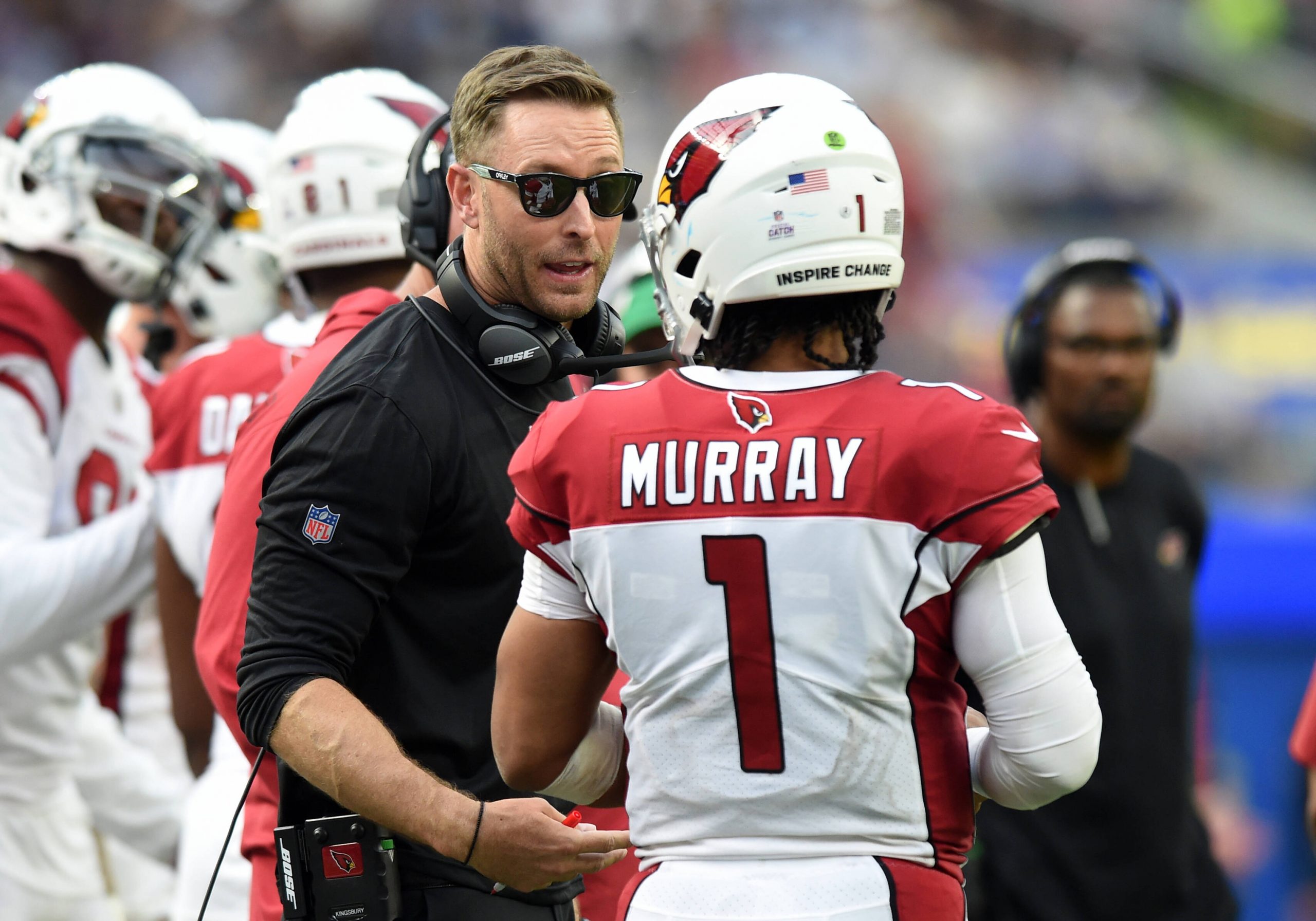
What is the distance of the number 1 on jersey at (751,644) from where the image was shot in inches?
81.2

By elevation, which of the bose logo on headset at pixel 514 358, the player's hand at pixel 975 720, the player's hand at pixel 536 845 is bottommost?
the player's hand at pixel 536 845

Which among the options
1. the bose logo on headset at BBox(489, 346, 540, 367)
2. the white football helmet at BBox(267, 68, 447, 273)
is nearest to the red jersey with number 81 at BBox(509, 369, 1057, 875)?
the bose logo on headset at BBox(489, 346, 540, 367)

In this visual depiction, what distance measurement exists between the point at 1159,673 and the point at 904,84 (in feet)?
40.5

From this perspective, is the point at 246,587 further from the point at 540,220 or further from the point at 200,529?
the point at 200,529

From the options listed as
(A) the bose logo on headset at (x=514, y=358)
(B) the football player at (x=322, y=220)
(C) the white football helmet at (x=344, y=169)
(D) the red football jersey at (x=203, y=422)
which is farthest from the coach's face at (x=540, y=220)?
(D) the red football jersey at (x=203, y=422)

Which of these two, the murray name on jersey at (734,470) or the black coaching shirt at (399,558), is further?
the black coaching shirt at (399,558)

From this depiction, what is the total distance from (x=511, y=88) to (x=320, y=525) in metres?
0.87

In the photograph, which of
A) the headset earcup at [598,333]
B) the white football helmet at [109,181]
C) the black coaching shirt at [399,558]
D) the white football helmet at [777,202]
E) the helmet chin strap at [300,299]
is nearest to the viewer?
the white football helmet at [777,202]

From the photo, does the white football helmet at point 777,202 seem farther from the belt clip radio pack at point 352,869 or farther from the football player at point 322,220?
the football player at point 322,220

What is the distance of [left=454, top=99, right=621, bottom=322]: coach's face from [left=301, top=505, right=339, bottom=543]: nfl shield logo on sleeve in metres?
0.56

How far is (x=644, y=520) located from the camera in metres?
2.11

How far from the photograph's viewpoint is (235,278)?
582 cm

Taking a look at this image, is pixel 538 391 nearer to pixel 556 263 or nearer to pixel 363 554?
pixel 556 263

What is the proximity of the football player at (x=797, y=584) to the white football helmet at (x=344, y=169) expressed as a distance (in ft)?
6.31
